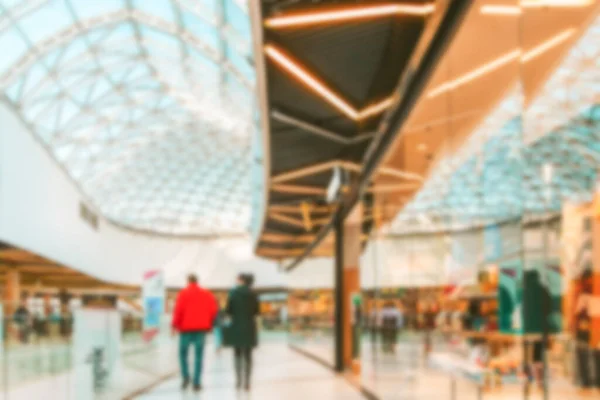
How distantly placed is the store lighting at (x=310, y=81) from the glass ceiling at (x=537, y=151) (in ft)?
11.9

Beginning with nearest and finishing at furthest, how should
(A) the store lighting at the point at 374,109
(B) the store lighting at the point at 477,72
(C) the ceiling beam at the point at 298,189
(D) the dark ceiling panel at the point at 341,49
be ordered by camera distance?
1. (B) the store lighting at the point at 477,72
2. (D) the dark ceiling panel at the point at 341,49
3. (A) the store lighting at the point at 374,109
4. (C) the ceiling beam at the point at 298,189

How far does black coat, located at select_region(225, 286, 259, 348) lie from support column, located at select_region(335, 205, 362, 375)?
529 centimetres

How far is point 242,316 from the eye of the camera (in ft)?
46.0

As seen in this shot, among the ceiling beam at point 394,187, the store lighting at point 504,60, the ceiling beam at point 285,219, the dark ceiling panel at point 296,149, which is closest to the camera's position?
the store lighting at point 504,60

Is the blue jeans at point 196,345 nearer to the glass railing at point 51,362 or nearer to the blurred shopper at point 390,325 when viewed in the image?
the glass railing at point 51,362

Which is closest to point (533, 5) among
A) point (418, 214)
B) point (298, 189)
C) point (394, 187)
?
point (418, 214)

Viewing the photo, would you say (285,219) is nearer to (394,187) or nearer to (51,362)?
(394,187)

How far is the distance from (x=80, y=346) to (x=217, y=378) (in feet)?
29.0

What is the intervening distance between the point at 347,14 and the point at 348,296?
1266 centimetres

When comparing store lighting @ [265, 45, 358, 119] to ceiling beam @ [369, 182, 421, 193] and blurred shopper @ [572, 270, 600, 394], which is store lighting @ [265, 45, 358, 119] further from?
blurred shopper @ [572, 270, 600, 394]

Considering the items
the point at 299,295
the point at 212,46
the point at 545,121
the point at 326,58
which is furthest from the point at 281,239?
the point at 545,121

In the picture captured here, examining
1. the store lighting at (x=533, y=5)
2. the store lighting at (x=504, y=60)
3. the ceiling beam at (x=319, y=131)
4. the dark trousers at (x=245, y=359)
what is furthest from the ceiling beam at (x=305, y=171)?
the store lighting at (x=533, y=5)

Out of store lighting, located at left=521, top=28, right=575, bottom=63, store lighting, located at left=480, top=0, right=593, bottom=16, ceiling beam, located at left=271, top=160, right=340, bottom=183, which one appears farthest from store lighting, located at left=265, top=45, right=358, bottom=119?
ceiling beam, located at left=271, top=160, right=340, bottom=183

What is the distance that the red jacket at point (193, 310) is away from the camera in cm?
1453
